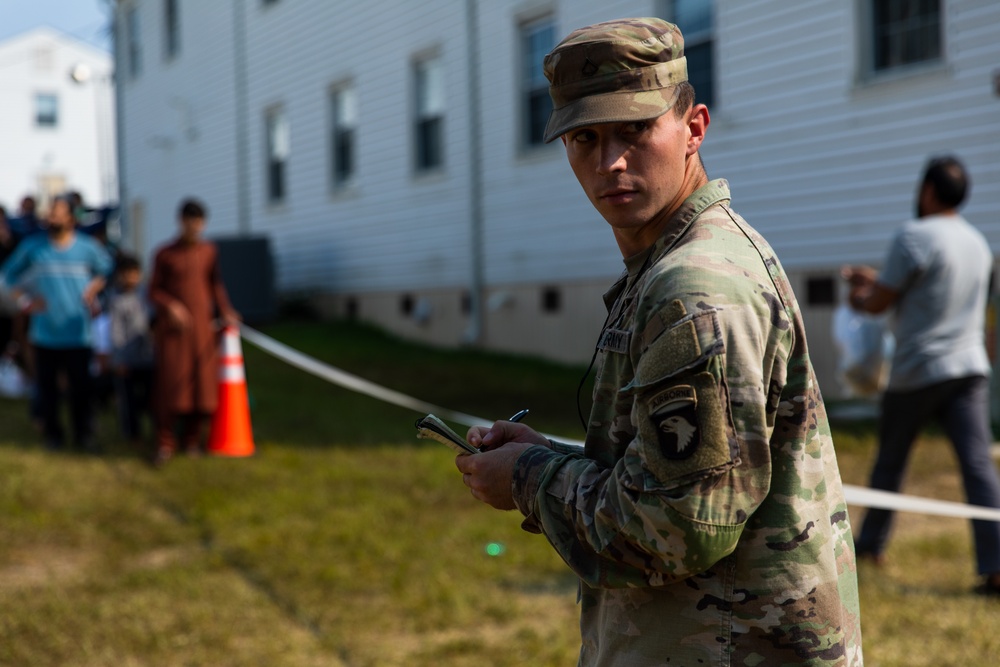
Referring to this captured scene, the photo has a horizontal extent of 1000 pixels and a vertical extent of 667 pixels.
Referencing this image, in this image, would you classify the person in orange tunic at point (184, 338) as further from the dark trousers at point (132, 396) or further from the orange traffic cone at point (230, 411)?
the dark trousers at point (132, 396)

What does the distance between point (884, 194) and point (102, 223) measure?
951cm

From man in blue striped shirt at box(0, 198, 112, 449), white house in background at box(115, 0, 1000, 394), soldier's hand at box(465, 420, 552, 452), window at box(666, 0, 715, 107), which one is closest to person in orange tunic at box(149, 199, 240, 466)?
man in blue striped shirt at box(0, 198, 112, 449)

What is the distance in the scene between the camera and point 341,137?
786 inches

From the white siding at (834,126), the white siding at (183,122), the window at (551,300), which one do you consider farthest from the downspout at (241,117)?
the white siding at (834,126)

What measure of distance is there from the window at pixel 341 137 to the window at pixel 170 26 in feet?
26.9

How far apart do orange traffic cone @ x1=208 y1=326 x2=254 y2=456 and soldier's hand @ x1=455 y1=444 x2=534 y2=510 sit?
7530 millimetres

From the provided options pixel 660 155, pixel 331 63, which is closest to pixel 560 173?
pixel 331 63

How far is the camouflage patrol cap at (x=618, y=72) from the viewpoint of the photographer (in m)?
1.81

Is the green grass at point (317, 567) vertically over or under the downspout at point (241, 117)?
under

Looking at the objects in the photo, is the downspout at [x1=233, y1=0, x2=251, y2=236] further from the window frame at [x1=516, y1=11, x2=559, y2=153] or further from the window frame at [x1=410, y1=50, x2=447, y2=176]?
the window frame at [x1=516, y1=11, x2=559, y2=153]

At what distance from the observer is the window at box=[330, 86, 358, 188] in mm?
19672

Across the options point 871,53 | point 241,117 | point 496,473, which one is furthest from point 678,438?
point 241,117

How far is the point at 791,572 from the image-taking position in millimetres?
1809

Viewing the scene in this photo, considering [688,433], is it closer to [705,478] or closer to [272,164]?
[705,478]
